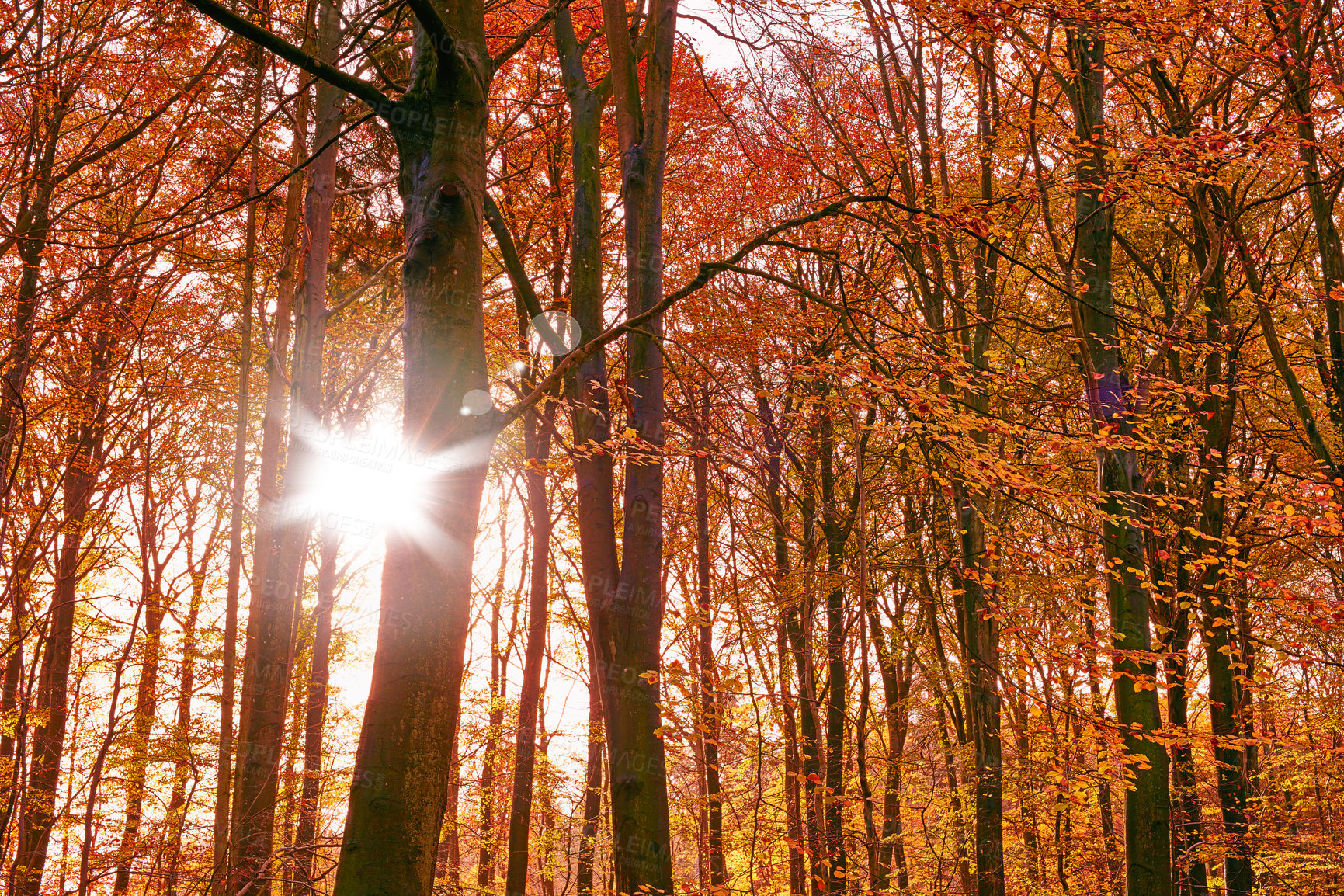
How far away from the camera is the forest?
4.39 meters

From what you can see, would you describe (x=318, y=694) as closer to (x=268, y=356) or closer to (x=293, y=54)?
(x=268, y=356)

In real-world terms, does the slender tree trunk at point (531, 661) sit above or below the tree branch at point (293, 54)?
below

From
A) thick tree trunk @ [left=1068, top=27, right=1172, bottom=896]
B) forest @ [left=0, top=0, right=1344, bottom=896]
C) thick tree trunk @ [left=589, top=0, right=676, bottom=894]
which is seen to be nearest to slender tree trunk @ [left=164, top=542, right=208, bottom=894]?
forest @ [left=0, top=0, right=1344, bottom=896]

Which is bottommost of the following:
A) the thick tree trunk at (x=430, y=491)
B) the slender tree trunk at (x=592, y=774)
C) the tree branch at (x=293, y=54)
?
the slender tree trunk at (x=592, y=774)

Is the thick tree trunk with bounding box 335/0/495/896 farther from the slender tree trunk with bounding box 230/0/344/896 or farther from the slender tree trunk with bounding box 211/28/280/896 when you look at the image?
the slender tree trunk with bounding box 211/28/280/896

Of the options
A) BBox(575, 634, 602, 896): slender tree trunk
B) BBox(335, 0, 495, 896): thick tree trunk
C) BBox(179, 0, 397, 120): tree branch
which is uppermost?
BBox(179, 0, 397, 120): tree branch

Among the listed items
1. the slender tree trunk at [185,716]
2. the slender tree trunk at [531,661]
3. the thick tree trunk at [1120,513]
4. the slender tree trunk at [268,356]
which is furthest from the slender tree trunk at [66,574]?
the thick tree trunk at [1120,513]

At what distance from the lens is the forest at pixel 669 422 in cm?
439

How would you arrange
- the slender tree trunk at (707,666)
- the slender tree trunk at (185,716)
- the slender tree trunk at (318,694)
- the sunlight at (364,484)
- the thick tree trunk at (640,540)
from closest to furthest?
the sunlight at (364,484) < the thick tree trunk at (640,540) < the slender tree trunk at (707,666) < the slender tree trunk at (185,716) < the slender tree trunk at (318,694)

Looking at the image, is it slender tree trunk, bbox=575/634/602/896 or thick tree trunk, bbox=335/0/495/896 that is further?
slender tree trunk, bbox=575/634/602/896

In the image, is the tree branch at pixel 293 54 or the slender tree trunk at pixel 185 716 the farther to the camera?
the slender tree trunk at pixel 185 716

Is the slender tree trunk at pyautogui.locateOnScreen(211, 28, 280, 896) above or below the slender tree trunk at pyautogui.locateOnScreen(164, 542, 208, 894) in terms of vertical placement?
above

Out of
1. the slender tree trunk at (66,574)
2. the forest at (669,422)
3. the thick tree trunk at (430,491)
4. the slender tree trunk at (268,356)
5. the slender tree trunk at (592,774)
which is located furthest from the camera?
the slender tree trunk at (592,774)

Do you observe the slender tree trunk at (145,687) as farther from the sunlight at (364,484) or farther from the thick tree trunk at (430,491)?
the thick tree trunk at (430,491)
